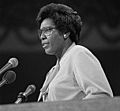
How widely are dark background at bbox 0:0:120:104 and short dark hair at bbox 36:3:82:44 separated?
2938mm

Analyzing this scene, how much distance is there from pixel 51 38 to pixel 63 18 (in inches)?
4.2

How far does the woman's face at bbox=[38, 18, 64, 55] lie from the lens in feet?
6.48

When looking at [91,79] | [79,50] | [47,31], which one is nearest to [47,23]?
[47,31]

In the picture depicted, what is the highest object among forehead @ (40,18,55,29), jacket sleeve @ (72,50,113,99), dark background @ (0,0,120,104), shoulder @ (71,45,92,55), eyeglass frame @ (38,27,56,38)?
forehead @ (40,18,55,29)

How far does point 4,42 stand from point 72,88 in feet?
11.2

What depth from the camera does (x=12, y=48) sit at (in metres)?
5.15

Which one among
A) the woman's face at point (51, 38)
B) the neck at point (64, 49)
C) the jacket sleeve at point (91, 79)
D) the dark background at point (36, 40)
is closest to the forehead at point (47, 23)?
the woman's face at point (51, 38)

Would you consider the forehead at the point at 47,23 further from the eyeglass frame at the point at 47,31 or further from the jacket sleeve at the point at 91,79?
the jacket sleeve at the point at 91,79

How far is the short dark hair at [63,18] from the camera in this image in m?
2.00

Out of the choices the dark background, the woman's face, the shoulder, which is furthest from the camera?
the dark background

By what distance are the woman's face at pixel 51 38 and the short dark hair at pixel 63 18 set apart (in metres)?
0.02

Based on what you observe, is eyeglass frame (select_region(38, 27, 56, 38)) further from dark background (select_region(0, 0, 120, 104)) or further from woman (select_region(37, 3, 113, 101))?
dark background (select_region(0, 0, 120, 104))

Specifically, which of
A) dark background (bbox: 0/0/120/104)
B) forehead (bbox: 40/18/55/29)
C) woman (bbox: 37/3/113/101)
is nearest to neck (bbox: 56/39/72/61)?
woman (bbox: 37/3/113/101)

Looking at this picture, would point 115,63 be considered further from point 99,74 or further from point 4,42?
point 99,74
